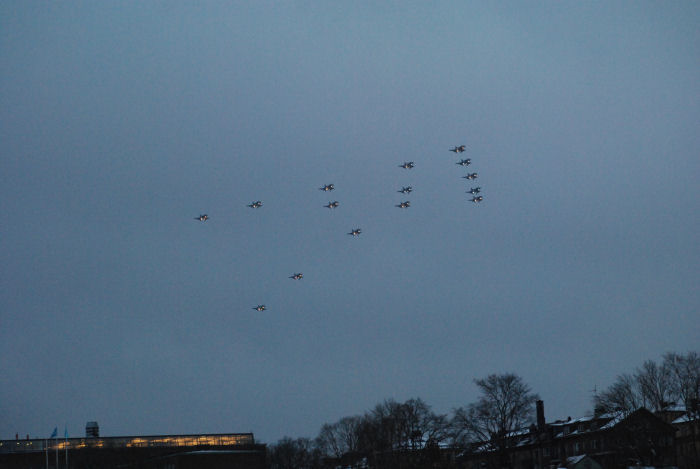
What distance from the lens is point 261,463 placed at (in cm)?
Result: 15662

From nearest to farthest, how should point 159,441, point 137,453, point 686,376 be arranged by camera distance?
point 686,376
point 137,453
point 159,441

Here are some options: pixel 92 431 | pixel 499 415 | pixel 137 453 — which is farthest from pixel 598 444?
pixel 92 431

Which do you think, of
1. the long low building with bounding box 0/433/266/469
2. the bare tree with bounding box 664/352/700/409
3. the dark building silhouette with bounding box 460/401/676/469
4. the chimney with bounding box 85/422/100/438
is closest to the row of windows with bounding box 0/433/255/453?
the long low building with bounding box 0/433/266/469

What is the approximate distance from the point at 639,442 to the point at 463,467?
63.7 meters

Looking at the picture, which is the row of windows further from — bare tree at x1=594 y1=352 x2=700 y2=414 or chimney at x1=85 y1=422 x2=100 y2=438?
bare tree at x1=594 y1=352 x2=700 y2=414

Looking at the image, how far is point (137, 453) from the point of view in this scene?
567ft

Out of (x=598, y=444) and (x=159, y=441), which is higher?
(x=159, y=441)

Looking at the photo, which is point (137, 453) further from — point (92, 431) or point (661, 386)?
point (661, 386)

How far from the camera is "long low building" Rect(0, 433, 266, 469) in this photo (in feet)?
491

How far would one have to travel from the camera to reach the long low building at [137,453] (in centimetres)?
14962

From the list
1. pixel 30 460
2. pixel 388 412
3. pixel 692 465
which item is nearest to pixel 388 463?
pixel 388 412

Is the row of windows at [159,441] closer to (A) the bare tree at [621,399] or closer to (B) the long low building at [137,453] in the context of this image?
(B) the long low building at [137,453]

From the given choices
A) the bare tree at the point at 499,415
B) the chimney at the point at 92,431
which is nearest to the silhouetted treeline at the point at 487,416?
the bare tree at the point at 499,415

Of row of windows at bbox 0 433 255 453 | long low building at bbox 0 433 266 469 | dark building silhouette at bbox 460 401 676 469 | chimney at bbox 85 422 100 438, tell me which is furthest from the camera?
chimney at bbox 85 422 100 438
